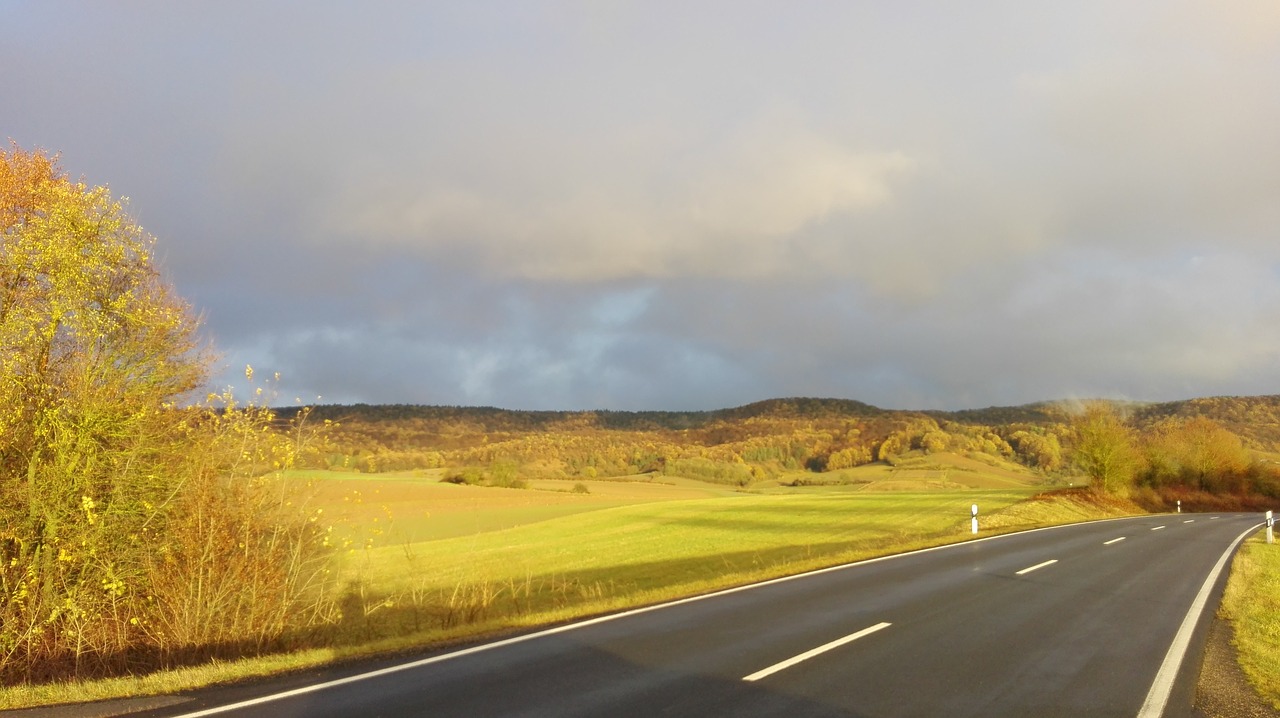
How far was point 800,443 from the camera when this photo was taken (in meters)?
181

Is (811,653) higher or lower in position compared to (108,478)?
lower

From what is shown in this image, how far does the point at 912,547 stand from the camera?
22062mm

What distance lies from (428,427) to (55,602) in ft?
457

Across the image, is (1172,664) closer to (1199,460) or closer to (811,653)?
(811,653)

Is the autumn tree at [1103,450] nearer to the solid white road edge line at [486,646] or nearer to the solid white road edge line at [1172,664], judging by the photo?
the solid white road edge line at [1172,664]

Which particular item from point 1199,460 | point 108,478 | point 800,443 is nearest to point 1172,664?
point 108,478

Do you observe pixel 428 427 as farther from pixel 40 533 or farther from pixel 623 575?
pixel 40 533

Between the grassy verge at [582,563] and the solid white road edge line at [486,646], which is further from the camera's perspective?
the grassy verge at [582,563]

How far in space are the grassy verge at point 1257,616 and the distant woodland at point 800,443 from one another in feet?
164

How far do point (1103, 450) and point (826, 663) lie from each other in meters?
56.1

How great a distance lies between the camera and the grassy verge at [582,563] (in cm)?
959

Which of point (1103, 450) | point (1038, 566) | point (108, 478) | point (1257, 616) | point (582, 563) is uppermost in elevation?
point (108, 478)

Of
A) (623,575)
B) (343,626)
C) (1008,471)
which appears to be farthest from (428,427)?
(343,626)

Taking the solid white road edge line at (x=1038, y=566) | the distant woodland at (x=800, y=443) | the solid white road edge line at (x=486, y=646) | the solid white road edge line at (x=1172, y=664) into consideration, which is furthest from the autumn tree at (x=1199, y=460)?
the solid white road edge line at (x=486, y=646)
